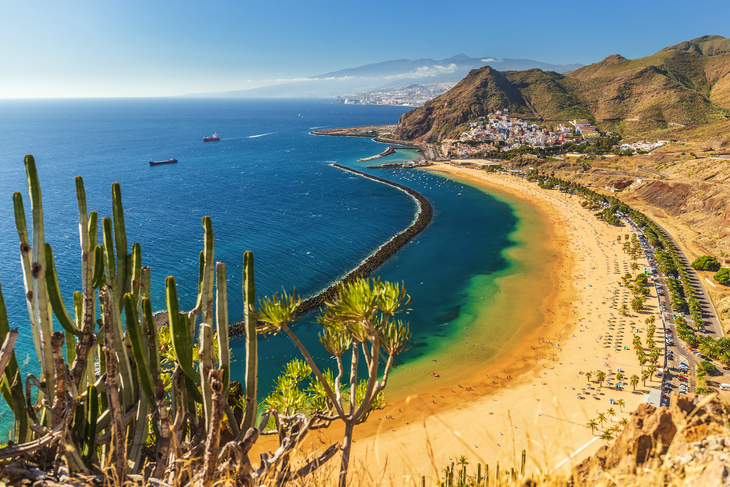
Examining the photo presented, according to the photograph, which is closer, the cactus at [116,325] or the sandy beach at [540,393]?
the cactus at [116,325]

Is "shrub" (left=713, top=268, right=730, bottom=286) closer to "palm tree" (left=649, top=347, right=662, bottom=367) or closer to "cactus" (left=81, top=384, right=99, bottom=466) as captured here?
"palm tree" (left=649, top=347, right=662, bottom=367)

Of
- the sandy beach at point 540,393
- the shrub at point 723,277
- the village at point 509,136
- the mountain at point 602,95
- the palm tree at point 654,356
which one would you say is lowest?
the sandy beach at point 540,393

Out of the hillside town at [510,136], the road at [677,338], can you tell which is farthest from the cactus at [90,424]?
the hillside town at [510,136]

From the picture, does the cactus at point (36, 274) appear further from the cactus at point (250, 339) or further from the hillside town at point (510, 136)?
the hillside town at point (510, 136)

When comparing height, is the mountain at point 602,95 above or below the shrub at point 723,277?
above

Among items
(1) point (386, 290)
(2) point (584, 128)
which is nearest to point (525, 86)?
(2) point (584, 128)
